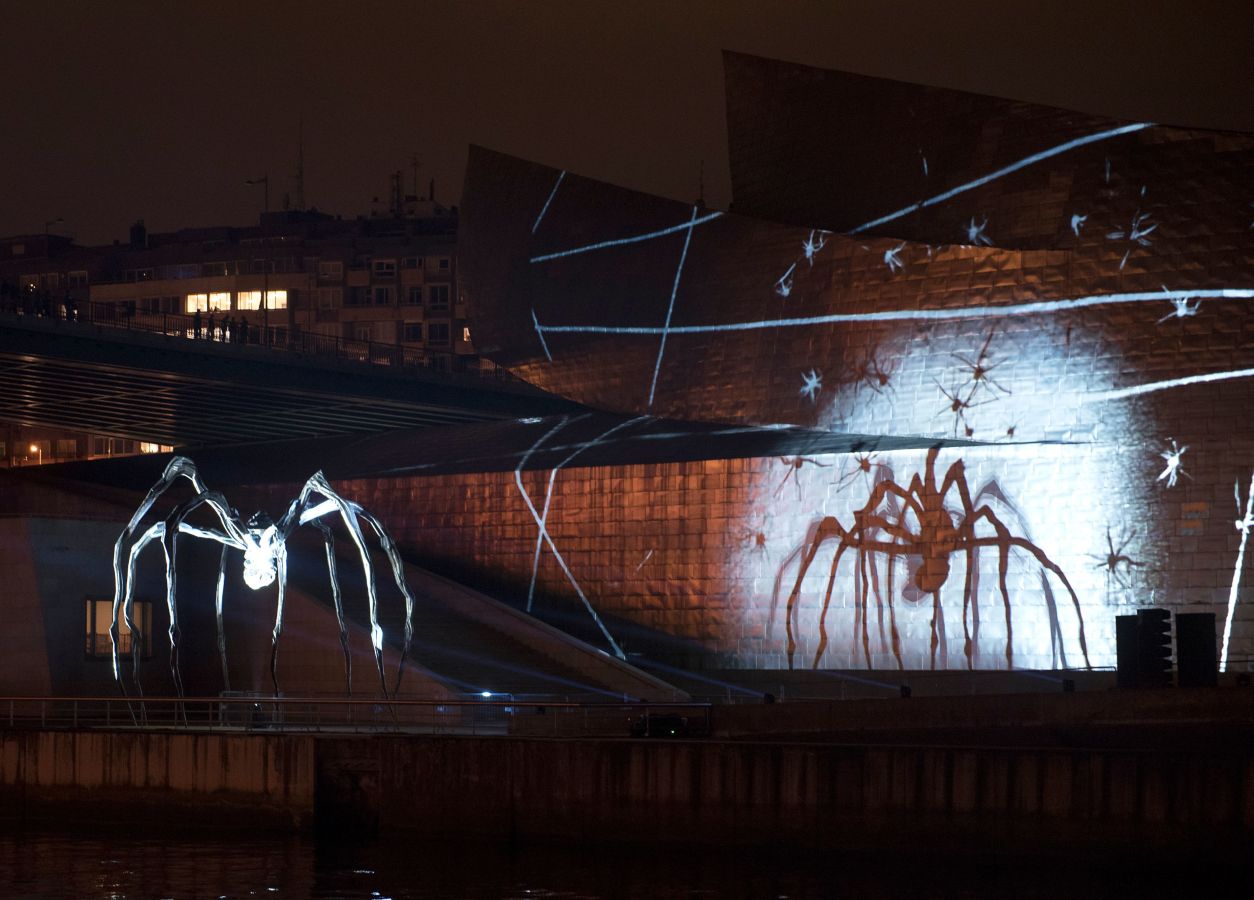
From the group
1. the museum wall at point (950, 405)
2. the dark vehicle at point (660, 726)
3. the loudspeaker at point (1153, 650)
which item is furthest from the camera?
the museum wall at point (950, 405)

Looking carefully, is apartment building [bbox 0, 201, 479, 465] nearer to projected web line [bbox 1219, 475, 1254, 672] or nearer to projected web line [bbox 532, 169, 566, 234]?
projected web line [bbox 532, 169, 566, 234]

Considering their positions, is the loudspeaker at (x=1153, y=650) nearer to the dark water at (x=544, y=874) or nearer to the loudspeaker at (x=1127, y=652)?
the loudspeaker at (x=1127, y=652)

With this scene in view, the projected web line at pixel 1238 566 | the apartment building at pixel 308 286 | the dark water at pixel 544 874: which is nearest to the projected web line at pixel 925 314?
the projected web line at pixel 1238 566

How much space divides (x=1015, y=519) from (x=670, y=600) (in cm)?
620

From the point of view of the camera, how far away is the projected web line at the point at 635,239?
3117 centimetres

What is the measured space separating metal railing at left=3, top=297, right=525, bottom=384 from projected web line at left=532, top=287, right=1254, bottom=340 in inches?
346

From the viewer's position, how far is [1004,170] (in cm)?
2794

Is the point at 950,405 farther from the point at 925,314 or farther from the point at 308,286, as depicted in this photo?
the point at 308,286

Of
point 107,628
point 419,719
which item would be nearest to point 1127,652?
point 419,719

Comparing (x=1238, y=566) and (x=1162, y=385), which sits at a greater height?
(x=1162, y=385)

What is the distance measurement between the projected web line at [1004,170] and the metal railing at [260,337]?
44.3 ft

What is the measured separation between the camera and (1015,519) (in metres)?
27.0

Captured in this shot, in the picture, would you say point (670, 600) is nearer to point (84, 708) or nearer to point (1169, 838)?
point (84, 708)

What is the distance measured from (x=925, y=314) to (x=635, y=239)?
6165 millimetres
